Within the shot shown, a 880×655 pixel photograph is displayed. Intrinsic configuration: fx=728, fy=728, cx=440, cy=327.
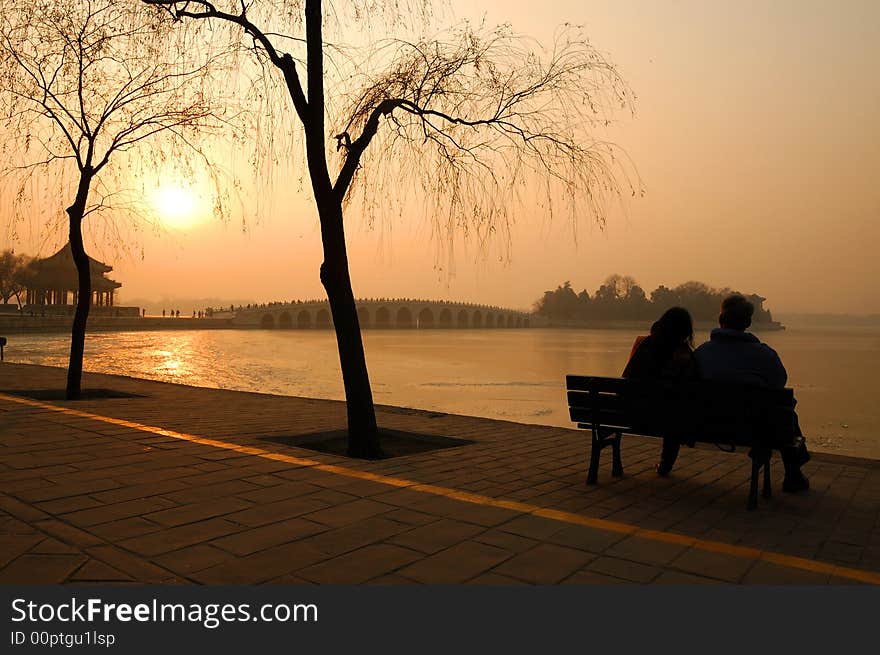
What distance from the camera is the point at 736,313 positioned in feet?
16.6

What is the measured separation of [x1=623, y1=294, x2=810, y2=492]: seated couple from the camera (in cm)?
487

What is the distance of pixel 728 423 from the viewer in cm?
455

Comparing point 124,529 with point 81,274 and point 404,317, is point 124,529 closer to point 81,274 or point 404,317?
point 81,274

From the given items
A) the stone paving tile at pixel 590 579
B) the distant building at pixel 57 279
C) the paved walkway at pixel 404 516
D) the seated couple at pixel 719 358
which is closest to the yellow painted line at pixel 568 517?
the paved walkway at pixel 404 516

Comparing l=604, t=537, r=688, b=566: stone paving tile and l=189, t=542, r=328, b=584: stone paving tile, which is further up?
l=604, t=537, r=688, b=566: stone paving tile

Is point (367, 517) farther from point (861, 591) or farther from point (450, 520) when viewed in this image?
point (861, 591)

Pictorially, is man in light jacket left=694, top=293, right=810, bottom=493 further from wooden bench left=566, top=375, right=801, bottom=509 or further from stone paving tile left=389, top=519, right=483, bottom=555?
stone paving tile left=389, top=519, right=483, bottom=555

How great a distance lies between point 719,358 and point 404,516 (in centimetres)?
242

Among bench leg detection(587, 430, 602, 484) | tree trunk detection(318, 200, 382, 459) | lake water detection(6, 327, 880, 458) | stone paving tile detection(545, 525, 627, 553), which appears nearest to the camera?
stone paving tile detection(545, 525, 627, 553)

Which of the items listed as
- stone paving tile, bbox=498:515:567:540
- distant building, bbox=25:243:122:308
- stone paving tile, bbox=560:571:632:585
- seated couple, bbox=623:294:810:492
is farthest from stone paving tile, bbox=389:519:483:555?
distant building, bbox=25:243:122:308

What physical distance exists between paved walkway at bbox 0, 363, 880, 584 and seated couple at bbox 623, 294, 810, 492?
247 millimetres

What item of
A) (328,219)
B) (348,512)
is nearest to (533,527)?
(348,512)

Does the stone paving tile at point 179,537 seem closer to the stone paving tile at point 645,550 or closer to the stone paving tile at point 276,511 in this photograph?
the stone paving tile at point 276,511

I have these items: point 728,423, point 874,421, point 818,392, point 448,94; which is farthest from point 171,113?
point 818,392
